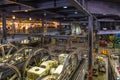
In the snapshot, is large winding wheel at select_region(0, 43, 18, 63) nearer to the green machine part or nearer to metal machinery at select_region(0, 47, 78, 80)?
metal machinery at select_region(0, 47, 78, 80)

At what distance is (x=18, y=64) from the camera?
8.23m

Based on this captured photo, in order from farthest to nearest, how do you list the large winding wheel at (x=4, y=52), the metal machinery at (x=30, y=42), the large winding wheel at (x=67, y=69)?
the metal machinery at (x=30, y=42) → the large winding wheel at (x=4, y=52) → the large winding wheel at (x=67, y=69)

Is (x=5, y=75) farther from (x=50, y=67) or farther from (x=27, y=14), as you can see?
(x=27, y=14)

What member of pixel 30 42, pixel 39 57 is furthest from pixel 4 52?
pixel 30 42

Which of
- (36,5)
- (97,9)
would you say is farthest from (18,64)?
(97,9)

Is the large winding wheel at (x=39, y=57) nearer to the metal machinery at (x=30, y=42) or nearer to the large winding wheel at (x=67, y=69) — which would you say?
the large winding wheel at (x=67, y=69)

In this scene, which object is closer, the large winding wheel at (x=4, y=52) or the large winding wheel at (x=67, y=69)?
the large winding wheel at (x=67, y=69)

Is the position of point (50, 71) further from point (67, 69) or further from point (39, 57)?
point (39, 57)

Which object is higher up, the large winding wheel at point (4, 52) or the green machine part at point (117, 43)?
the large winding wheel at point (4, 52)

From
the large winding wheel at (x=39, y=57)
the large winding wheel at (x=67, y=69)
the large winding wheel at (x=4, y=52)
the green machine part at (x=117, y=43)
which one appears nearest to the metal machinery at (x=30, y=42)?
the large winding wheel at (x=4, y=52)

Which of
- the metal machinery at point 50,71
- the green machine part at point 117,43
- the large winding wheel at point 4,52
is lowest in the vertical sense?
the green machine part at point 117,43

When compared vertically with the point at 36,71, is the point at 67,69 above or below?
above

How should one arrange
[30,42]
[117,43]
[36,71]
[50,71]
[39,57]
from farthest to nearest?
[117,43] → [30,42] → [39,57] → [50,71] → [36,71]

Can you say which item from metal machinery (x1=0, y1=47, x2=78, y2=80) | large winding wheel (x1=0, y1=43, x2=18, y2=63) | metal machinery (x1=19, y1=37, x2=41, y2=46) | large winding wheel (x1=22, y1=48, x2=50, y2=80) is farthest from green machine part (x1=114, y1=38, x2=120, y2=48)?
large winding wheel (x1=0, y1=43, x2=18, y2=63)
